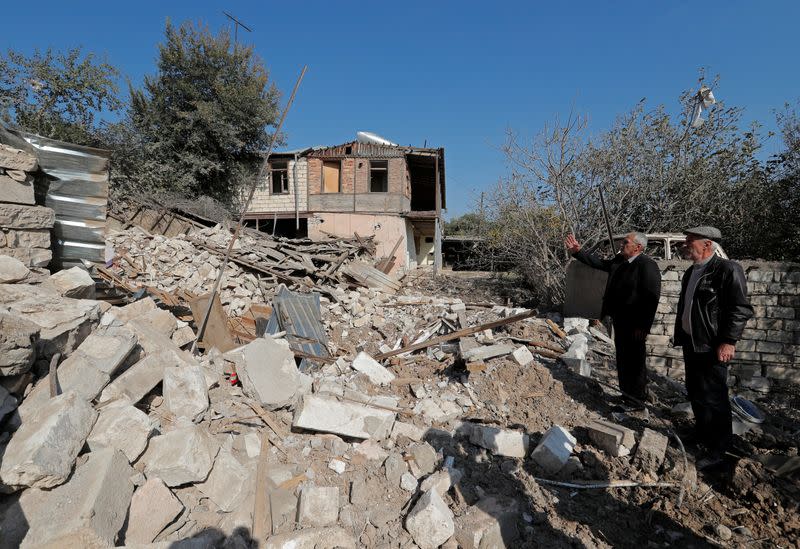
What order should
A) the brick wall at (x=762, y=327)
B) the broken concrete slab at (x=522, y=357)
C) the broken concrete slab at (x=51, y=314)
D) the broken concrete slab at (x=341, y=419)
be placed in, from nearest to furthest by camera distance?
the broken concrete slab at (x=51, y=314), the broken concrete slab at (x=341, y=419), the broken concrete slab at (x=522, y=357), the brick wall at (x=762, y=327)

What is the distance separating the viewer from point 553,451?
3359 mm

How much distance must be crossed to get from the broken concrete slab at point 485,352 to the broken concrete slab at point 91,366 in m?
3.58

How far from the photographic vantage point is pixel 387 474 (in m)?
3.17

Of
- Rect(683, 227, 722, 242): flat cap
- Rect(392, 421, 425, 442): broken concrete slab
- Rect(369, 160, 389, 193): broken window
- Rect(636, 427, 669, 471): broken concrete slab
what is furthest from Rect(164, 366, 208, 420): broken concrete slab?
Rect(369, 160, 389, 193): broken window

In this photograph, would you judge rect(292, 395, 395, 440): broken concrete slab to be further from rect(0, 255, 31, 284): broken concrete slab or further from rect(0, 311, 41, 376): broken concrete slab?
rect(0, 255, 31, 284): broken concrete slab

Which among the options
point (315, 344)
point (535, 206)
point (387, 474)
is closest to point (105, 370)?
point (387, 474)

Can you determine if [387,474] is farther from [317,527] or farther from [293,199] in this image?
[293,199]

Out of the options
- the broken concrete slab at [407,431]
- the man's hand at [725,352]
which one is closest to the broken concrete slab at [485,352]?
the broken concrete slab at [407,431]

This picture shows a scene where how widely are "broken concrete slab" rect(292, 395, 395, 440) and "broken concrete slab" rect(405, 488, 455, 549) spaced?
38.0 inches

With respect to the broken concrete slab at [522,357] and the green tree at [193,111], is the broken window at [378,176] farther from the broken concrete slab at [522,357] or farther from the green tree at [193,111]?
the broken concrete slab at [522,357]

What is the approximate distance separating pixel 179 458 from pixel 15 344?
4.03ft

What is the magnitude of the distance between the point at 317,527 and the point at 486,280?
12608mm

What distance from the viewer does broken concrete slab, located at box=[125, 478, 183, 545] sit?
2.30 m

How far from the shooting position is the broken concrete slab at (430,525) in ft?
8.70
